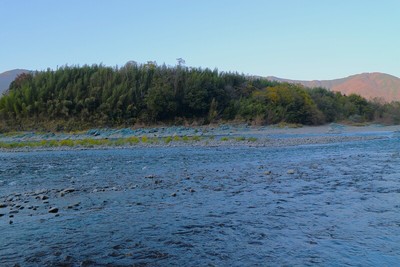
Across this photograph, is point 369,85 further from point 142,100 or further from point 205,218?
point 205,218

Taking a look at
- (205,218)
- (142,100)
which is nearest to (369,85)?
(142,100)

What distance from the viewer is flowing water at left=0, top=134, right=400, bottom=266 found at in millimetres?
4859

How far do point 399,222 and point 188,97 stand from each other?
1469 inches

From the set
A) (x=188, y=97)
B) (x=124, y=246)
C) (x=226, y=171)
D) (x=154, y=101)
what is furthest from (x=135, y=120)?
(x=124, y=246)

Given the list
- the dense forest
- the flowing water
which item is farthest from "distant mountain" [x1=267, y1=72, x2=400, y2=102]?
the flowing water

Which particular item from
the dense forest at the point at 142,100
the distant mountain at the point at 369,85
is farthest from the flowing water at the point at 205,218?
the distant mountain at the point at 369,85

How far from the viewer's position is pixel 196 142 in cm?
2488

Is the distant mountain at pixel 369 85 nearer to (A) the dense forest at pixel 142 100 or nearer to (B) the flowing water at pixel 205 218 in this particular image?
(A) the dense forest at pixel 142 100

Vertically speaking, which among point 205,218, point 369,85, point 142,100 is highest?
point 369,85

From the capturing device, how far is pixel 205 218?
6.69 m

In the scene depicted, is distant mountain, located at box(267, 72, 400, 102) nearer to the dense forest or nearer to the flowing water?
the dense forest

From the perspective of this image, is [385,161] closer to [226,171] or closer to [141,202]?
[226,171]

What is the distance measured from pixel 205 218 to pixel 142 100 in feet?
119

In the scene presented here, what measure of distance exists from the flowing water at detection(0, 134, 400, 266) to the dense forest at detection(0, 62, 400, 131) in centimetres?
2792
